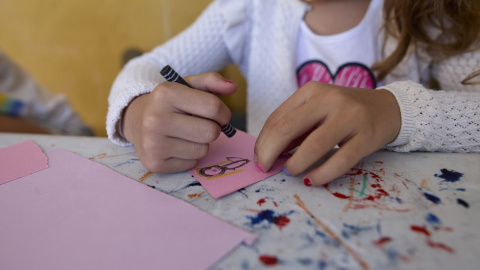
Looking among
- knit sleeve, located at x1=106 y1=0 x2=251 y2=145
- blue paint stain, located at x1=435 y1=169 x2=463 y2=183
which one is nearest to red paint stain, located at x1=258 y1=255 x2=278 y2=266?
blue paint stain, located at x1=435 y1=169 x2=463 y2=183

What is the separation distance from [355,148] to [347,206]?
7 centimetres

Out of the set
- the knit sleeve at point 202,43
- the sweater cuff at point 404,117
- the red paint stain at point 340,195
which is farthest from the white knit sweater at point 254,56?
the red paint stain at point 340,195

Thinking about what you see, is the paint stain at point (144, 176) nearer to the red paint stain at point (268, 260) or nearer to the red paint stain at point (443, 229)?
the red paint stain at point (268, 260)

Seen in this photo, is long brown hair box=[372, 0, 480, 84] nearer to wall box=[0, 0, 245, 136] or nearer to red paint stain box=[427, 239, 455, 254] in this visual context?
red paint stain box=[427, 239, 455, 254]

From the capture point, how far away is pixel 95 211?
0.31 meters

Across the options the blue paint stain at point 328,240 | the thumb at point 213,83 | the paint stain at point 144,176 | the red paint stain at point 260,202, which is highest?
the thumb at point 213,83

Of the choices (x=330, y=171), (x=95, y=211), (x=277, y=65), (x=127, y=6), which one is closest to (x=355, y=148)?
(x=330, y=171)

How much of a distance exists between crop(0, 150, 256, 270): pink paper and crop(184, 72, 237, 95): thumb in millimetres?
141

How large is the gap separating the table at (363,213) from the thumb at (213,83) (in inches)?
4.4

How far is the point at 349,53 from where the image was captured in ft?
2.14

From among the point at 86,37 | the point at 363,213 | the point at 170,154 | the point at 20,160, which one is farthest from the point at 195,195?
the point at 86,37

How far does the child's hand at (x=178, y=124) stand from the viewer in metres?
0.35

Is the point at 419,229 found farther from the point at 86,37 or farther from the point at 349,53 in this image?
the point at 86,37

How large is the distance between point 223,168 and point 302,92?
0.13 m
